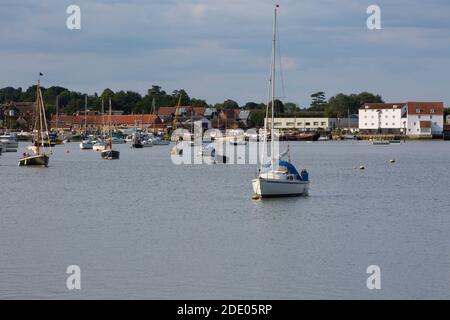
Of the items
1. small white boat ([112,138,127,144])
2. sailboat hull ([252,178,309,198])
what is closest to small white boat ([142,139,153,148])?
small white boat ([112,138,127,144])

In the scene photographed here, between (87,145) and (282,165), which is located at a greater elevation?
(282,165)

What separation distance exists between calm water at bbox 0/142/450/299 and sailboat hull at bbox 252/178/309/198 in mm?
606

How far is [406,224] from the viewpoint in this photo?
3772 centimetres

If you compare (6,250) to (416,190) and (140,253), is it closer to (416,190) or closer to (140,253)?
(140,253)

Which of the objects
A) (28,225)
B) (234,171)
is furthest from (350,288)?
(234,171)

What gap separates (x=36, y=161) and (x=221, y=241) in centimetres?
4685

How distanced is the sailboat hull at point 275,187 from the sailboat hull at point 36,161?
35360 mm

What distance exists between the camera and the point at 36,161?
76.9 meters

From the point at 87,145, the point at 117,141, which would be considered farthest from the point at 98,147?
the point at 117,141

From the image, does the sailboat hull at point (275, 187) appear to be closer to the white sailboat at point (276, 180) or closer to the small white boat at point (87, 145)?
the white sailboat at point (276, 180)

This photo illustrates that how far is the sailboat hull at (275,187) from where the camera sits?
145 ft

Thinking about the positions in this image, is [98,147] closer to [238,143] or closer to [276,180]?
[238,143]

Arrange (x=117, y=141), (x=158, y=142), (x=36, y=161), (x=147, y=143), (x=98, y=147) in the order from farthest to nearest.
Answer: (x=117, y=141) → (x=158, y=142) → (x=147, y=143) → (x=98, y=147) → (x=36, y=161)
